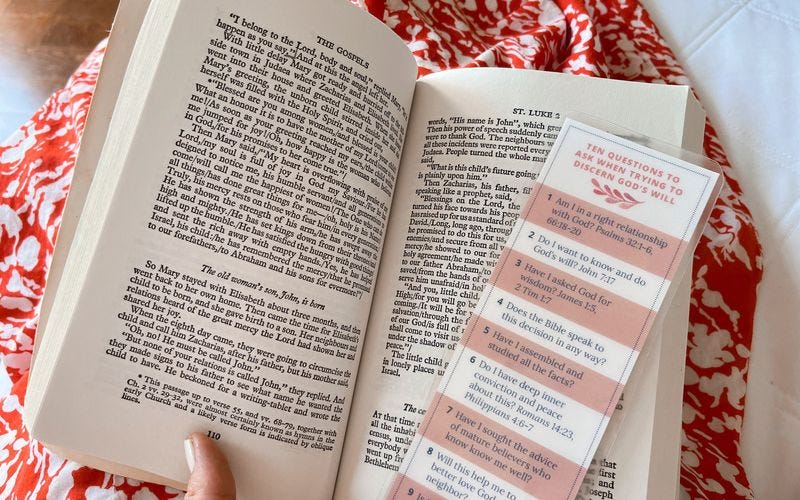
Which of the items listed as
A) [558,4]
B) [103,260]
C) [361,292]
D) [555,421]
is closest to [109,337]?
[103,260]

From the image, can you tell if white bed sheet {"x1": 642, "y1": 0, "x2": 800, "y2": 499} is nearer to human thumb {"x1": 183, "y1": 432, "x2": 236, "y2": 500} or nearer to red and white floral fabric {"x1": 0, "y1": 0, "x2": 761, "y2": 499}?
red and white floral fabric {"x1": 0, "y1": 0, "x2": 761, "y2": 499}

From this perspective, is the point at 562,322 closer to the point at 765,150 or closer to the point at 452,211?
the point at 452,211

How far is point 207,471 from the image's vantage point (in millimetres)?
401

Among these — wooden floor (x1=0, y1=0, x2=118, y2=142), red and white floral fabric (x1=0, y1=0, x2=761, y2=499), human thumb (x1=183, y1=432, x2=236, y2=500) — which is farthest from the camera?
wooden floor (x1=0, y1=0, x2=118, y2=142)

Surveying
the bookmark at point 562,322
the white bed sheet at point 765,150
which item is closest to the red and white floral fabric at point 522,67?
the white bed sheet at point 765,150

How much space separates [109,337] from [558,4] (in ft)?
1.82

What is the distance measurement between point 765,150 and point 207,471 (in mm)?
595

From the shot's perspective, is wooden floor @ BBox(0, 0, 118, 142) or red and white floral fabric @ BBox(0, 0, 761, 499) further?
wooden floor @ BBox(0, 0, 118, 142)

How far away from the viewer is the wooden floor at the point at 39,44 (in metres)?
0.72

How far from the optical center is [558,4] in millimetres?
668

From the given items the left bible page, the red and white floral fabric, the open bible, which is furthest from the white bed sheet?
the left bible page

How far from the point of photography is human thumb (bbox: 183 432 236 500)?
40 cm

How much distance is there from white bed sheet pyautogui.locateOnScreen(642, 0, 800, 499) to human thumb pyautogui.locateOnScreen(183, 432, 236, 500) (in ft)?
1.43

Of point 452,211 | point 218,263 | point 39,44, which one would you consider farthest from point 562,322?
point 39,44
